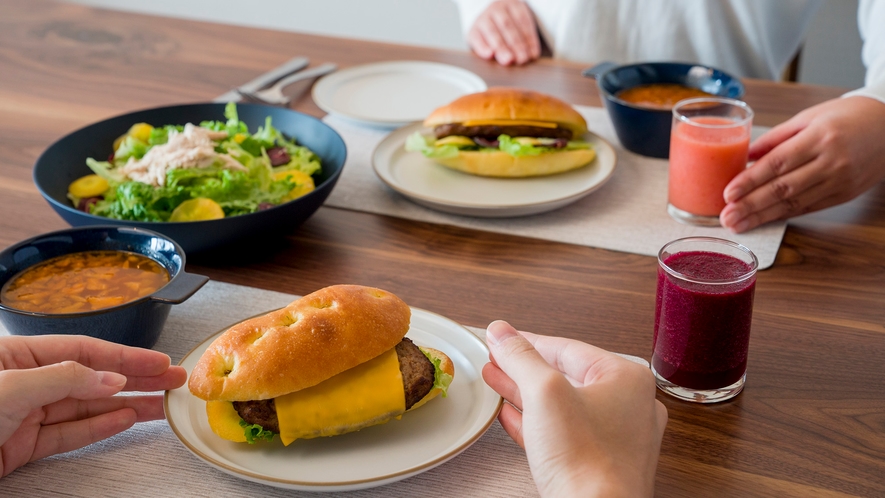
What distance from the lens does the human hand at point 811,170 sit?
1.56 metres

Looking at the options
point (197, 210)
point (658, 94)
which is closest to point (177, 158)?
point (197, 210)

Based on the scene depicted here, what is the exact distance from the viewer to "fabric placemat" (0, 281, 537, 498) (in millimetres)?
957

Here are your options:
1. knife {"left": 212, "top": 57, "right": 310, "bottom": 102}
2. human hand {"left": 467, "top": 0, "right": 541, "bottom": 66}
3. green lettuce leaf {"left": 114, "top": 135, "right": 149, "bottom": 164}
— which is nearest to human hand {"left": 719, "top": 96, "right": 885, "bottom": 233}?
human hand {"left": 467, "top": 0, "right": 541, "bottom": 66}

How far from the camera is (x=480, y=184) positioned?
181 cm

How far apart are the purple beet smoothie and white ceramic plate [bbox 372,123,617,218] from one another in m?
0.54

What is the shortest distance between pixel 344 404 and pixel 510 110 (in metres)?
1.07

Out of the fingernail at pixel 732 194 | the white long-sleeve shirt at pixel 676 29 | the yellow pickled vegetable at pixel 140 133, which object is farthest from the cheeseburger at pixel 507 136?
the white long-sleeve shirt at pixel 676 29

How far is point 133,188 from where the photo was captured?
58.6 inches

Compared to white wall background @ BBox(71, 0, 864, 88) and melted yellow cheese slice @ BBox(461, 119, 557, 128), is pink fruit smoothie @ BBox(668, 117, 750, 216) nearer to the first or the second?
melted yellow cheese slice @ BBox(461, 119, 557, 128)

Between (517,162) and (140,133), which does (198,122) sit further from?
(517,162)

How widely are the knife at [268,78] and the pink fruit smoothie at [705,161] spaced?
125 centimetres

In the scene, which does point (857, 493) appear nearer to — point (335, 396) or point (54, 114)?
point (335, 396)

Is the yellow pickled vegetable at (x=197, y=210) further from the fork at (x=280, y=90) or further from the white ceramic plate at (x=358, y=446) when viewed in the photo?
the fork at (x=280, y=90)

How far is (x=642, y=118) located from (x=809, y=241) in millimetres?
483
